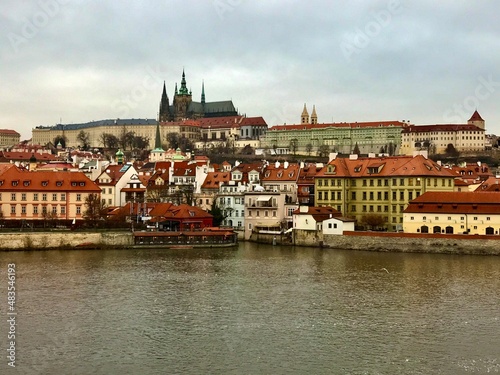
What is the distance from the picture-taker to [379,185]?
53406 millimetres

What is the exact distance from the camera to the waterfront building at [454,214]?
148 ft

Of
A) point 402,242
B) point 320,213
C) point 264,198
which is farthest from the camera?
point 264,198

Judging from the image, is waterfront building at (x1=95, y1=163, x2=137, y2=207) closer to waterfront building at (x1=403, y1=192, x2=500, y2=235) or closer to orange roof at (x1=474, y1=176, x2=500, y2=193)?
waterfront building at (x1=403, y1=192, x2=500, y2=235)

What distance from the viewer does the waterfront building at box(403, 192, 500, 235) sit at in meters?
45.2

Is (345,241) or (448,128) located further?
(448,128)

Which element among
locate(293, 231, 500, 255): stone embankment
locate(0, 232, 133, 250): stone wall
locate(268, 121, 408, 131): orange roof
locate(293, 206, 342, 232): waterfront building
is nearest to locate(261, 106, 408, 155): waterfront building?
locate(268, 121, 408, 131): orange roof

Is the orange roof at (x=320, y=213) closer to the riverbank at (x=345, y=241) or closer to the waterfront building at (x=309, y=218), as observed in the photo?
the waterfront building at (x=309, y=218)

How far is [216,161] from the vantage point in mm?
135625

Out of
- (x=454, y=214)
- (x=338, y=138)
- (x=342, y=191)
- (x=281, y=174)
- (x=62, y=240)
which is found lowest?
(x=62, y=240)

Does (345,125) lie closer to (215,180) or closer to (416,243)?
(215,180)

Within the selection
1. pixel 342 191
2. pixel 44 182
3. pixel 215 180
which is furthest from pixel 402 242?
pixel 44 182

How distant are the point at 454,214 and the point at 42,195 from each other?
28.6 meters

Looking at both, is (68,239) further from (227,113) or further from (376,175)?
(227,113)

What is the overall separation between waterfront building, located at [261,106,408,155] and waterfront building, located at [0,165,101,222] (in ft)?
317
